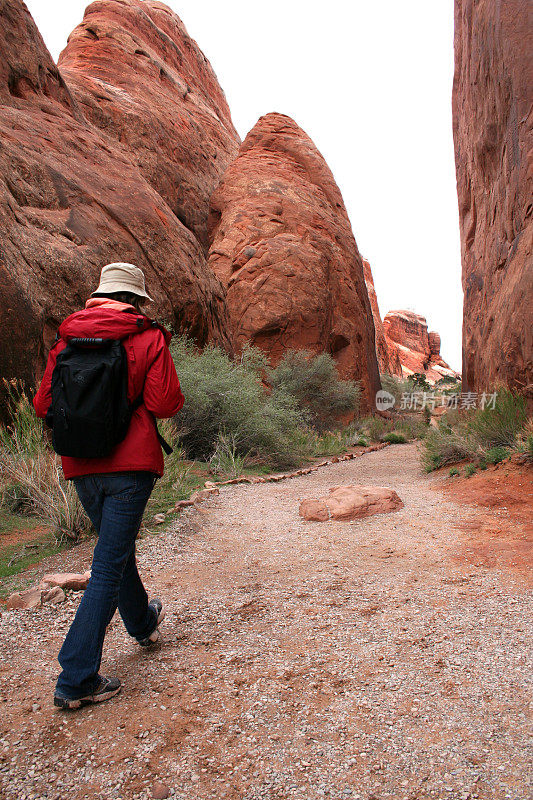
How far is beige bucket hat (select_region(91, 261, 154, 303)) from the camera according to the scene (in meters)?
2.54

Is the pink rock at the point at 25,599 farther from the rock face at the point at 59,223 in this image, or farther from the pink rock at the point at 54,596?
the rock face at the point at 59,223

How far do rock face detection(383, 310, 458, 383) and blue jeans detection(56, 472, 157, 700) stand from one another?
59.2 m

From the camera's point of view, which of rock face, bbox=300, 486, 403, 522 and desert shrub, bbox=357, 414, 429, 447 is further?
desert shrub, bbox=357, 414, 429, 447

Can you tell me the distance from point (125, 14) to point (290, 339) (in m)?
19.0

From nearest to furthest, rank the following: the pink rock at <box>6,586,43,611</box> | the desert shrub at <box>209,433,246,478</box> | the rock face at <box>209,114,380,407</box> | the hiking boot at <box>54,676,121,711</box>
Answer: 1. the hiking boot at <box>54,676,121,711</box>
2. the pink rock at <box>6,586,43,611</box>
3. the desert shrub at <box>209,433,246,478</box>
4. the rock face at <box>209,114,380,407</box>

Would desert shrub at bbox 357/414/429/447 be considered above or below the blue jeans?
below

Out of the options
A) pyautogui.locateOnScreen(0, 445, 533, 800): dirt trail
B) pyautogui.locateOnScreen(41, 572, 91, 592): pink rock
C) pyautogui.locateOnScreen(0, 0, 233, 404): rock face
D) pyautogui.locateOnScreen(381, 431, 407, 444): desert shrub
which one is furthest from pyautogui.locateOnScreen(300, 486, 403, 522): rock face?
pyautogui.locateOnScreen(381, 431, 407, 444): desert shrub

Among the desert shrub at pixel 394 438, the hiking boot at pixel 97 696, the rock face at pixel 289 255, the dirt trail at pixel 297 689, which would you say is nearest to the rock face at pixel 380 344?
the rock face at pixel 289 255

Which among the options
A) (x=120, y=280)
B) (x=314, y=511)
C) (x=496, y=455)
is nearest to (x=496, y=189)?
(x=496, y=455)

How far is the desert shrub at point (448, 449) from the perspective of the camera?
8352mm

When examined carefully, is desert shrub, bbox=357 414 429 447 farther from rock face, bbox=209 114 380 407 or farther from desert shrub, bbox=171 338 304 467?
desert shrub, bbox=171 338 304 467

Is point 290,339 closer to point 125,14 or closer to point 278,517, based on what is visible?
point 278,517

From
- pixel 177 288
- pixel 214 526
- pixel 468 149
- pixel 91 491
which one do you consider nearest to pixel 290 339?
pixel 177 288

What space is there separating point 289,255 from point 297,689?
19209mm
